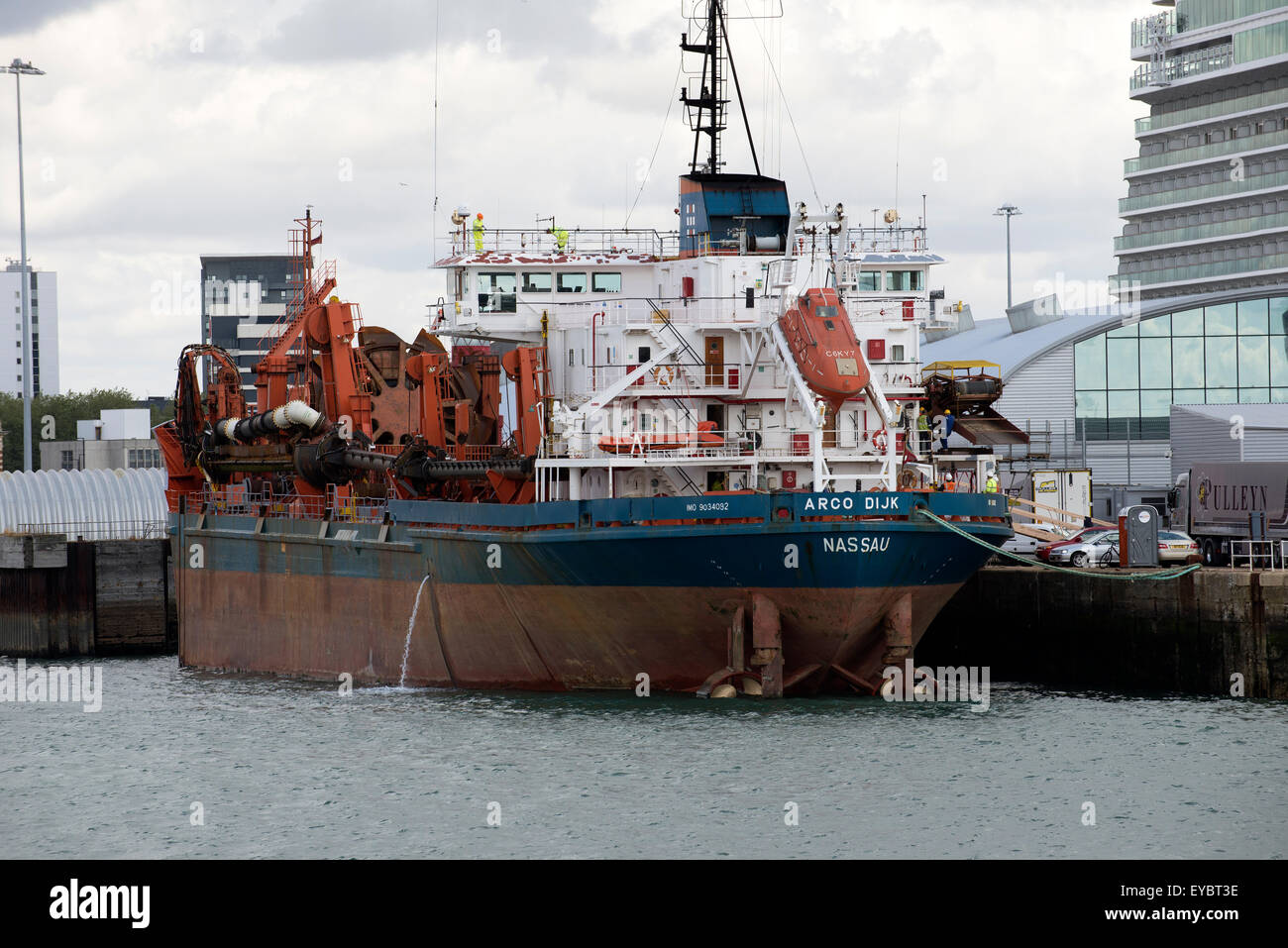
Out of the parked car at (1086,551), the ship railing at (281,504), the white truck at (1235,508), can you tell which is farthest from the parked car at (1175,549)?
the ship railing at (281,504)

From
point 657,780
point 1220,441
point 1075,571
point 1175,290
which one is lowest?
point 657,780

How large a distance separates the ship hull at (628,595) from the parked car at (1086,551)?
22.0ft

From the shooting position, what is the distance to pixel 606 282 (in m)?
40.3

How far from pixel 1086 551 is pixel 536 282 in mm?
13790

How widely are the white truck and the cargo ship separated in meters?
6.29

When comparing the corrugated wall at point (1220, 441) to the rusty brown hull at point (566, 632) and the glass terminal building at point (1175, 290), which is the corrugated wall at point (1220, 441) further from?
the rusty brown hull at point (566, 632)

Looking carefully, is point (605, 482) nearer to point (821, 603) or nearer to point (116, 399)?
point (821, 603)

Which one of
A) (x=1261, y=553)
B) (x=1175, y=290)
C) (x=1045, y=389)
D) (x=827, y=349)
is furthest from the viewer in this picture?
(x=1175, y=290)

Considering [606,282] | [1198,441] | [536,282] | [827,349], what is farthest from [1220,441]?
[827,349]

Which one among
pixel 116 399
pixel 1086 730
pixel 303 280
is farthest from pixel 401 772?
pixel 116 399

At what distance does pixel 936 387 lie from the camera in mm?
43750

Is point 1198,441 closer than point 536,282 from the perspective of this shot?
No

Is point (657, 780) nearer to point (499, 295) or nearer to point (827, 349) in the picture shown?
point (827, 349)
